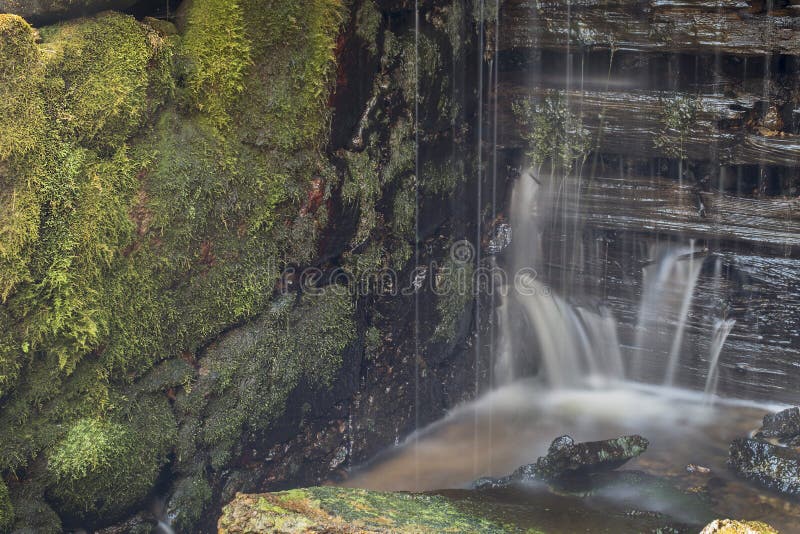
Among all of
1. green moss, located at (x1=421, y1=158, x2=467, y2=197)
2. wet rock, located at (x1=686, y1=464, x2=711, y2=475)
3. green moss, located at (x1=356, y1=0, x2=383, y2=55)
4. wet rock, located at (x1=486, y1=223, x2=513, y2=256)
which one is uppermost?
green moss, located at (x1=356, y1=0, x2=383, y2=55)

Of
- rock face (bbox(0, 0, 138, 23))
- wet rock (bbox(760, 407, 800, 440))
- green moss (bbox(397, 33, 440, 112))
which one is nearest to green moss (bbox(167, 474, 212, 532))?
rock face (bbox(0, 0, 138, 23))

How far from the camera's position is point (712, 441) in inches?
257

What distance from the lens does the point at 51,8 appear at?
14.4 ft

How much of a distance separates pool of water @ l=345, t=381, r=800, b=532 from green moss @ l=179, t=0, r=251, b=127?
9.70ft

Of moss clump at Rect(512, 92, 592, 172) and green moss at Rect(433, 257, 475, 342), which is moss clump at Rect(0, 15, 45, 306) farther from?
moss clump at Rect(512, 92, 592, 172)

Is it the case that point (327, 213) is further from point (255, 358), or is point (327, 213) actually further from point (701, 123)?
point (701, 123)

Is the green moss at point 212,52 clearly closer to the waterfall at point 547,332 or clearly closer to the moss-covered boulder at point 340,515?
the moss-covered boulder at point 340,515

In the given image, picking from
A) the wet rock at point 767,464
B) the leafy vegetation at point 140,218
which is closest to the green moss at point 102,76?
the leafy vegetation at point 140,218

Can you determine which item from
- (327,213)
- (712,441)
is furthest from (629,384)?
(327,213)

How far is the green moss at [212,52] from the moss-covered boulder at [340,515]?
2370 mm

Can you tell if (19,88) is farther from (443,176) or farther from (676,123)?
(676,123)

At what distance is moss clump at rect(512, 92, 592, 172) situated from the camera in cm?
701

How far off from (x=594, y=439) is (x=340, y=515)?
11.0 ft

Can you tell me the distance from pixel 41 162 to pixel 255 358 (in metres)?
1.83
